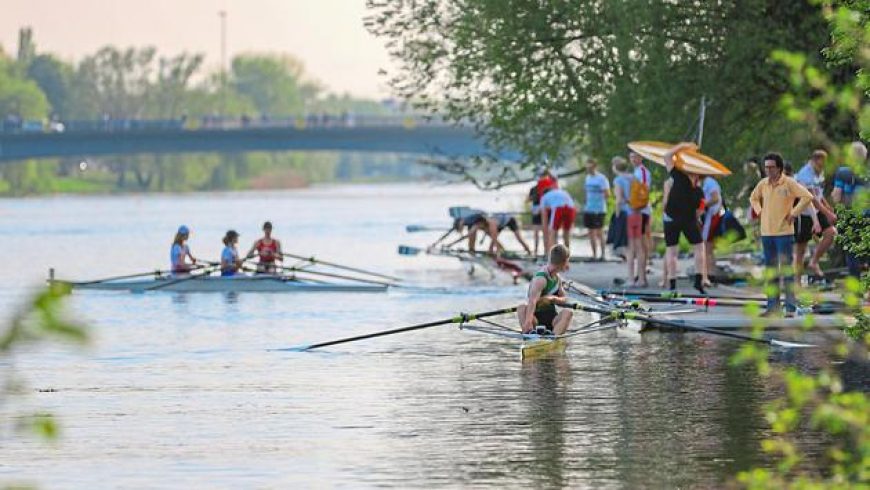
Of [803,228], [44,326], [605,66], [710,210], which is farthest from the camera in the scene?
[605,66]

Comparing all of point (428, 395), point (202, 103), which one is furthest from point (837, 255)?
point (202, 103)

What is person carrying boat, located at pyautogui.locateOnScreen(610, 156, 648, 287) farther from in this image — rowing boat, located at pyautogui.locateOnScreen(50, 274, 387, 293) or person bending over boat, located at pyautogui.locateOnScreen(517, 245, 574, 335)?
person bending over boat, located at pyautogui.locateOnScreen(517, 245, 574, 335)

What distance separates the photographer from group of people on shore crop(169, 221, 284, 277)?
106ft

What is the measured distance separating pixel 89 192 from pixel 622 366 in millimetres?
135900

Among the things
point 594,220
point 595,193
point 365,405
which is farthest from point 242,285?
point 365,405

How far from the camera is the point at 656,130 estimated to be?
3128 centimetres

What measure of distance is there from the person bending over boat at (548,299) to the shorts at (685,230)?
14.8 ft

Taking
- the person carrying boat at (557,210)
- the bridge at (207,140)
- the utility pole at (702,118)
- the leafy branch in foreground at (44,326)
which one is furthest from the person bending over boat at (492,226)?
the bridge at (207,140)

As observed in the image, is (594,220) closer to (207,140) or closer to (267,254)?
(267,254)

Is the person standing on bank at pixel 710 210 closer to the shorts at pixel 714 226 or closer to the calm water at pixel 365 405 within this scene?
the shorts at pixel 714 226

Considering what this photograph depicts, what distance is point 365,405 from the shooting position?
16.4 meters

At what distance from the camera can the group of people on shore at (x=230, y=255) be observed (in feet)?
106

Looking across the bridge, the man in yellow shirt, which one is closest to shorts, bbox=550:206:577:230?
the man in yellow shirt

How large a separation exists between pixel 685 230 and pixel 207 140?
3160 inches
